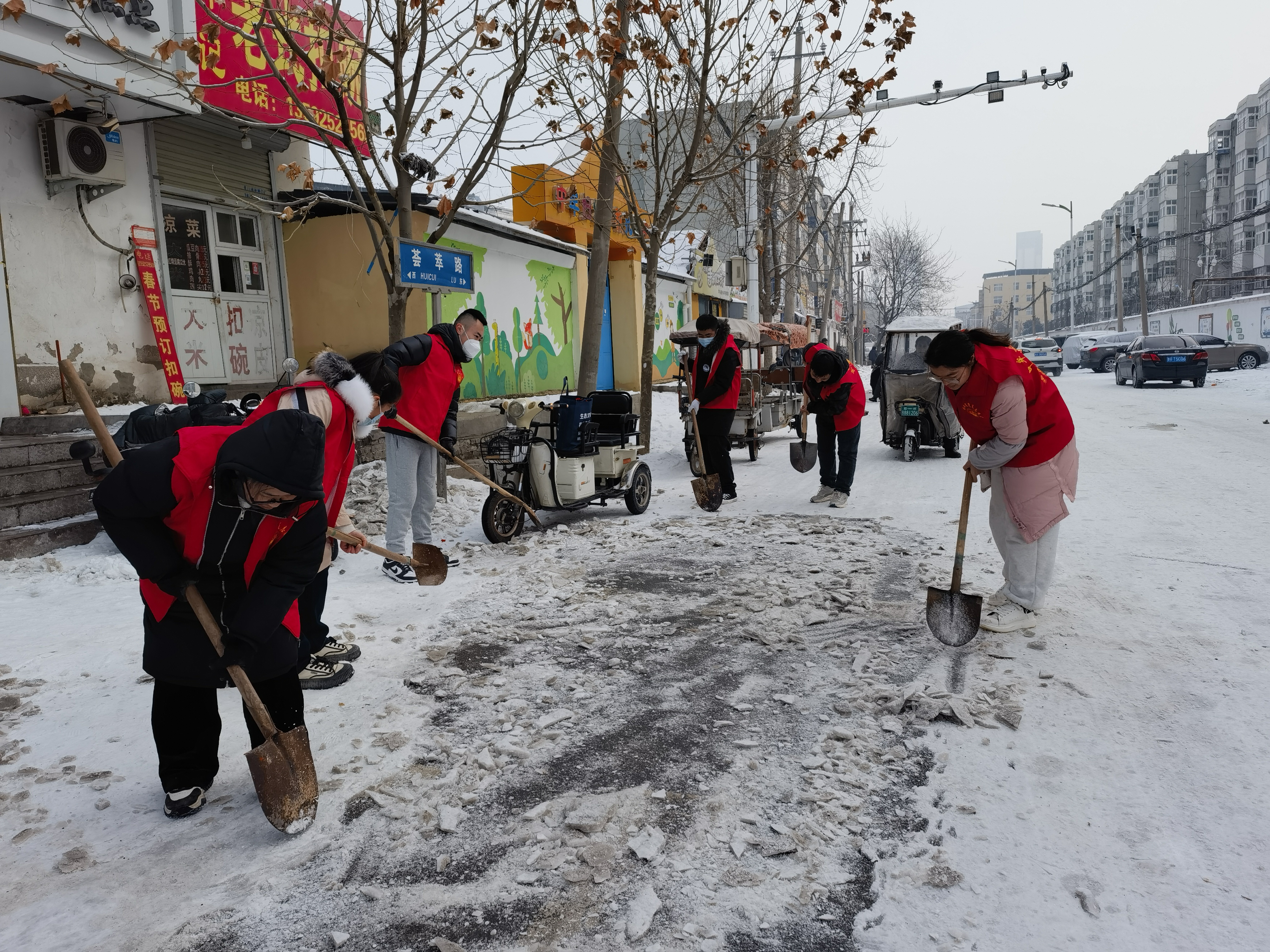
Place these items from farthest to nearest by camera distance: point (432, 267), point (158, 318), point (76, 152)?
point (158, 318) < point (76, 152) < point (432, 267)

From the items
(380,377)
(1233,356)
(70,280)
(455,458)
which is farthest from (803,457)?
(1233,356)

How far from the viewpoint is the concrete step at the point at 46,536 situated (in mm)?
6023

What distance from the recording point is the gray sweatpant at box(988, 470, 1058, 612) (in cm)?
483

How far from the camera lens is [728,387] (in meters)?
8.96

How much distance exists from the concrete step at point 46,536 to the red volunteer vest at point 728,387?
5652 millimetres

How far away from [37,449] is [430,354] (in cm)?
375

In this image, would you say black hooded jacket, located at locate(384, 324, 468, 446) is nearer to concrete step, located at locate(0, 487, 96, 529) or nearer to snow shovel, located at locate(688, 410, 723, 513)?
concrete step, located at locate(0, 487, 96, 529)

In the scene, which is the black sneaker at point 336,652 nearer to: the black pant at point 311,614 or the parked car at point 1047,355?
the black pant at point 311,614

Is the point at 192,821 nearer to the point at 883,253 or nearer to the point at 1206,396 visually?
the point at 1206,396

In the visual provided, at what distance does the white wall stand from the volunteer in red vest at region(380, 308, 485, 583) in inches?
211

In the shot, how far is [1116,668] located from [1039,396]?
1.48 meters

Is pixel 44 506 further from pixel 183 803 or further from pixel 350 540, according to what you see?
pixel 183 803

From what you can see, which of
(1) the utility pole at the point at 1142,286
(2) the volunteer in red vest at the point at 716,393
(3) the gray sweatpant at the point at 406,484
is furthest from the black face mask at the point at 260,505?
(1) the utility pole at the point at 1142,286

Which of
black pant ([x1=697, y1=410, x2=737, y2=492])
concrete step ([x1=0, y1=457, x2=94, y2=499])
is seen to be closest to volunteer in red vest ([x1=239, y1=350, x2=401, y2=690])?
concrete step ([x1=0, y1=457, x2=94, y2=499])
